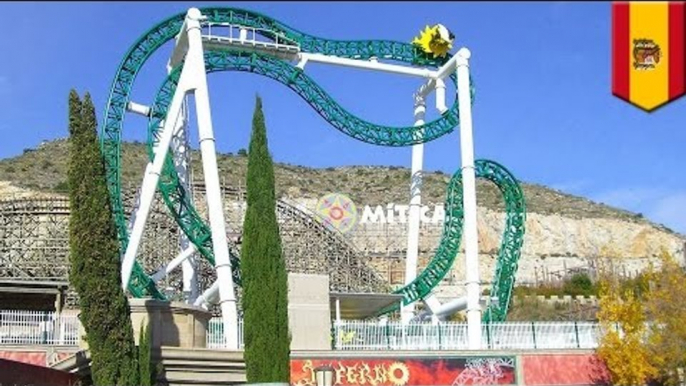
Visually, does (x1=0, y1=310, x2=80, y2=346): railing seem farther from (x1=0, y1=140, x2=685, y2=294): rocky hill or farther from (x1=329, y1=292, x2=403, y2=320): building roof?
(x1=0, y1=140, x2=685, y2=294): rocky hill

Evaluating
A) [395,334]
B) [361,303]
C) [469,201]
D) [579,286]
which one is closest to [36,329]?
[395,334]

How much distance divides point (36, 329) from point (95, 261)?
20.0ft

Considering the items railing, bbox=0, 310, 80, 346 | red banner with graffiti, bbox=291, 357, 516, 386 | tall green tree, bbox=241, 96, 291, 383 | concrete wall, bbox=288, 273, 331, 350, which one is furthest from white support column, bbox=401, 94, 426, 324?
tall green tree, bbox=241, 96, 291, 383

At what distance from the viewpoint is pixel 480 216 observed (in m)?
87.5

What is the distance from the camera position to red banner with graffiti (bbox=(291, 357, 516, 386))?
24.2 meters

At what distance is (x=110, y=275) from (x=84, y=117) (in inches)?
140

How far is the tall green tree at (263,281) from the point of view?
18.6m

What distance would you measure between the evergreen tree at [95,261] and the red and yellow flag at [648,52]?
1563 cm

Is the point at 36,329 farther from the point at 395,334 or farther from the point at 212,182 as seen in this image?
the point at 395,334

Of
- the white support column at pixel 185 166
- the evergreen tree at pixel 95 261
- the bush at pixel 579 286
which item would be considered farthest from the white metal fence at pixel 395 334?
the bush at pixel 579 286

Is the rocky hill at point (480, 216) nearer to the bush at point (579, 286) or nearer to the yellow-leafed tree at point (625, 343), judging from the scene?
the bush at point (579, 286)

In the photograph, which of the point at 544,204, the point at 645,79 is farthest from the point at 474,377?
the point at 544,204

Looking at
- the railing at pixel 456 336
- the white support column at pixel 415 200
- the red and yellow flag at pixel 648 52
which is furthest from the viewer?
the white support column at pixel 415 200

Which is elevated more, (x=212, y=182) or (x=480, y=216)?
(x=480, y=216)
